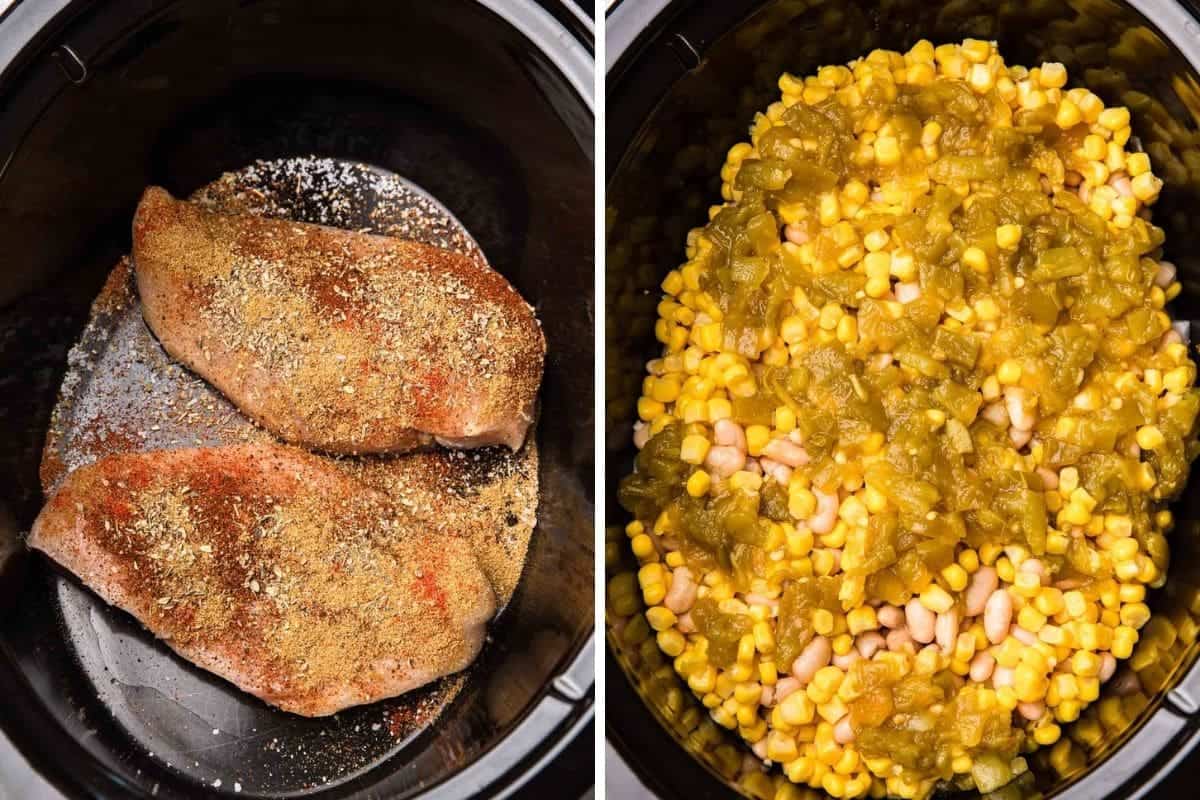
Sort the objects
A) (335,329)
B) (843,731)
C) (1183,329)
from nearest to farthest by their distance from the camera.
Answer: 1. (843,731)
2. (335,329)
3. (1183,329)

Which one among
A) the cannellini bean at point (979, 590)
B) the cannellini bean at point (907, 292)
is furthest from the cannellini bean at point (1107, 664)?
the cannellini bean at point (907, 292)

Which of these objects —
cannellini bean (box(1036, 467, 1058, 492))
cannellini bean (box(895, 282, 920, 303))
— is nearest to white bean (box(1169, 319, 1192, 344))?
cannellini bean (box(1036, 467, 1058, 492))

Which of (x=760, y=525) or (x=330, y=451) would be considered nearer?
(x=760, y=525)

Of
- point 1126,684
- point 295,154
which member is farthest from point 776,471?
point 295,154

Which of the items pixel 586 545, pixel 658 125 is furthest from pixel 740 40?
pixel 586 545

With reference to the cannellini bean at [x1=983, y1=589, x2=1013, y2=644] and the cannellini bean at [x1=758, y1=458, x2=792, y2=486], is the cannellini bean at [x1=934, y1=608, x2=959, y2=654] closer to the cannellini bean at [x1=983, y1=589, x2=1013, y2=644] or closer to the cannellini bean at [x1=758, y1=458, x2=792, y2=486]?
the cannellini bean at [x1=983, y1=589, x2=1013, y2=644]

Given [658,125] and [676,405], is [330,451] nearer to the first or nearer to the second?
[676,405]

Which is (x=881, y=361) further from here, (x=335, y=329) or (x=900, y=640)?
(x=335, y=329)
